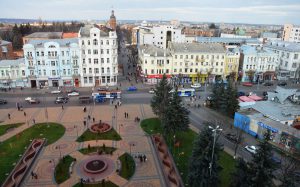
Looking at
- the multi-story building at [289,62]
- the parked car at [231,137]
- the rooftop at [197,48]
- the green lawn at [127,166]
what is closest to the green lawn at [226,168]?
the parked car at [231,137]

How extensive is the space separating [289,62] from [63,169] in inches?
2970

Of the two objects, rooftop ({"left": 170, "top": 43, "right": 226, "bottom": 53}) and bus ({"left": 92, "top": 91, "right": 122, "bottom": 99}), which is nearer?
bus ({"left": 92, "top": 91, "right": 122, "bottom": 99})

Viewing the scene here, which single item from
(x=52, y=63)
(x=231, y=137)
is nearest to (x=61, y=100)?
(x=52, y=63)

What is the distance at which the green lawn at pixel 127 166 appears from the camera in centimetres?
3180

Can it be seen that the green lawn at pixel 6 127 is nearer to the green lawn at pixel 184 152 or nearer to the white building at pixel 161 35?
the green lawn at pixel 184 152

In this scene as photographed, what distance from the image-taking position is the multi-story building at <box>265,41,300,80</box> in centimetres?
7988

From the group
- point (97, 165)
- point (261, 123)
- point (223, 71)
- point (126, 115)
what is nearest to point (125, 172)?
point (97, 165)

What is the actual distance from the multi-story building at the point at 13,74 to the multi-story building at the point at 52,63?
1.64 metres

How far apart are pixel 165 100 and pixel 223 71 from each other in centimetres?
4072

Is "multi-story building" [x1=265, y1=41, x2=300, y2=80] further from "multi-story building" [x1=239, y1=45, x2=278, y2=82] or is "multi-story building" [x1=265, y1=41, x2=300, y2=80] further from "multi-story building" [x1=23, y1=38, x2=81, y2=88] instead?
"multi-story building" [x1=23, y1=38, x2=81, y2=88]

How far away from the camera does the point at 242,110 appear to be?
48688mm

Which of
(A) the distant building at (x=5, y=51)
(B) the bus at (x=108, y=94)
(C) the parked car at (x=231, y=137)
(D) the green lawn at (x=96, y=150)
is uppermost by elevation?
(A) the distant building at (x=5, y=51)

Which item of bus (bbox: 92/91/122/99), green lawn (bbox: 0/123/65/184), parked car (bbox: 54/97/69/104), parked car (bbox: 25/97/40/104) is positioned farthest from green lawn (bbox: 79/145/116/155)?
parked car (bbox: 25/97/40/104)

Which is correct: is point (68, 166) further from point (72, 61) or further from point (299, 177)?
point (72, 61)
